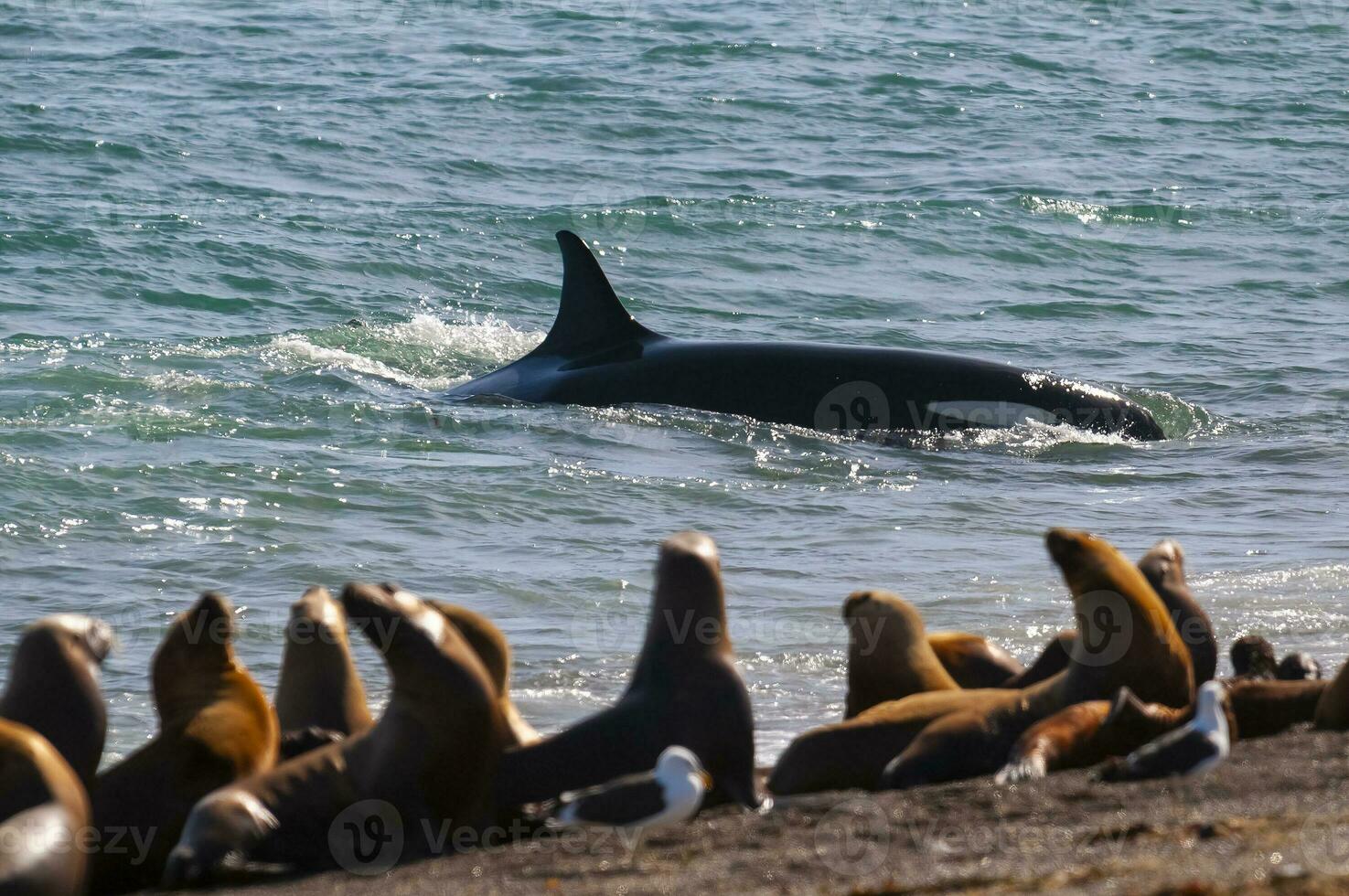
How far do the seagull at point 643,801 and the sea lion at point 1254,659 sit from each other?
8.73ft

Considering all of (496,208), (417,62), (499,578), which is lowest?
(499,578)

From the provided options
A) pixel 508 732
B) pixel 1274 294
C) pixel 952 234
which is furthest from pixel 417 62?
pixel 508 732

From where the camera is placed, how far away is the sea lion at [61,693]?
16.4ft

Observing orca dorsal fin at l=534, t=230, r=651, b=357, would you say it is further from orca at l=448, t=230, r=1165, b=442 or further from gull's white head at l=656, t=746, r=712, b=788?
gull's white head at l=656, t=746, r=712, b=788

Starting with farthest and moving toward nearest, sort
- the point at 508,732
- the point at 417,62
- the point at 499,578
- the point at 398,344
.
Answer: the point at 417,62 → the point at 398,344 → the point at 499,578 → the point at 508,732

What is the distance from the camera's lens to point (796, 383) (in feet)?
39.2

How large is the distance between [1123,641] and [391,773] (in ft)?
8.00

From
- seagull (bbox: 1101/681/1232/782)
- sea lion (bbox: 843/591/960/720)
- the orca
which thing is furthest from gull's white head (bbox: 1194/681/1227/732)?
the orca

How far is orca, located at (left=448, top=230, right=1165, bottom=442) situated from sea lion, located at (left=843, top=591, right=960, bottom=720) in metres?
5.38

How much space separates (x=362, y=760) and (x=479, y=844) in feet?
1.38

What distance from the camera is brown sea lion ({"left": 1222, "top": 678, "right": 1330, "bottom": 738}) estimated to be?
236 inches

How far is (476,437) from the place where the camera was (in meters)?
11.8

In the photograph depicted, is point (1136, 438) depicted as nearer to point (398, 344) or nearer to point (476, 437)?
point (476, 437)

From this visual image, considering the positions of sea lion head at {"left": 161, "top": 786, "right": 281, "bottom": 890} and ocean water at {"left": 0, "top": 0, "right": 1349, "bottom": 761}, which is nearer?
sea lion head at {"left": 161, "top": 786, "right": 281, "bottom": 890}
